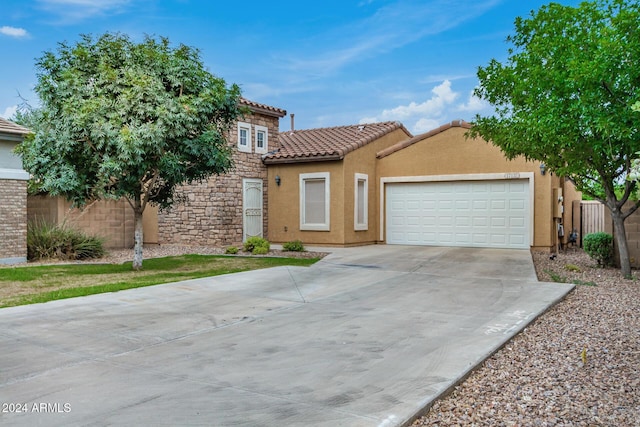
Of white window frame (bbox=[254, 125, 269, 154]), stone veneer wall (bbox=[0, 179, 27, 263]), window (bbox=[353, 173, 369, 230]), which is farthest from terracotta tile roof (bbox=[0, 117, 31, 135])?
window (bbox=[353, 173, 369, 230])

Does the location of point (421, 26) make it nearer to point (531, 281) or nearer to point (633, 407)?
point (531, 281)

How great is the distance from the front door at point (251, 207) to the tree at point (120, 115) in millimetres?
6357

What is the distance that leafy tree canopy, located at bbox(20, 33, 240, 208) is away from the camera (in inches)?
378

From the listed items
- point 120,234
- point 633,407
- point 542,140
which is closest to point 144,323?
point 633,407

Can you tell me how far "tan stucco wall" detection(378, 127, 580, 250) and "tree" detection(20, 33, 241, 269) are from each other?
8.02 m

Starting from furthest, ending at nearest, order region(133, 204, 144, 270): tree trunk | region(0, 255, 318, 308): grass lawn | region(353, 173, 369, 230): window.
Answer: region(353, 173, 369, 230): window, region(133, 204, 144, 270): tree trunk, region(0, 255, 318, 308): grass lawn

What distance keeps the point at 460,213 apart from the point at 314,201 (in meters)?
4.81

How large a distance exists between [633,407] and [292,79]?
68.4 ft

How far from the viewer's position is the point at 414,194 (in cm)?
1711

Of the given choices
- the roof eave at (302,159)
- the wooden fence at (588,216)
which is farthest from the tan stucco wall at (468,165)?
the wooden fence at (588,216)

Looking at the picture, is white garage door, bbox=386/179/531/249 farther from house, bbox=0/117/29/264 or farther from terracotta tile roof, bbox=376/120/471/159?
house, bbox=0/117/29/264

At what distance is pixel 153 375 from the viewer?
167 inches

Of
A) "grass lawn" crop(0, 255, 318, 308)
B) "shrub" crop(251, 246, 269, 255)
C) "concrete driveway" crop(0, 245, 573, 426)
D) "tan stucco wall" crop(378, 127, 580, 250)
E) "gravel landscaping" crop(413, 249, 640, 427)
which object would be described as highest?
"tan stucco wall" crop(378, 127, 580, 250)

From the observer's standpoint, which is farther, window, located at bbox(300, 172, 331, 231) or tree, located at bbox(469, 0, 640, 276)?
window, located at bbox(300, 172, 331, 231)
